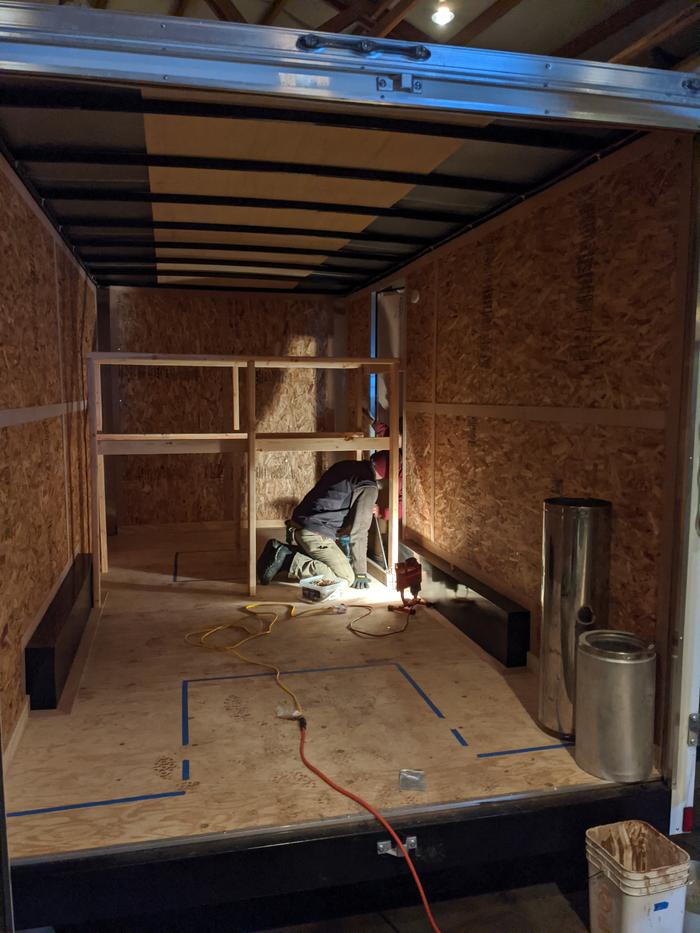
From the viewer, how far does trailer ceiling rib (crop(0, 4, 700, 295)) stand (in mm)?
2062

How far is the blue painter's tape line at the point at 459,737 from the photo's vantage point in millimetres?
3123

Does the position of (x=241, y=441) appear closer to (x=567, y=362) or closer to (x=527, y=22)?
(x=567, y=362)

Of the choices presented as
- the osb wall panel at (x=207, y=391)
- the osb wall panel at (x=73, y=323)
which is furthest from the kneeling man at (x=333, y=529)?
the osb wall panel at (x=207, y=391)

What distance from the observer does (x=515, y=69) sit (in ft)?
7.40

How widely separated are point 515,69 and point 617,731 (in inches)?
98.8

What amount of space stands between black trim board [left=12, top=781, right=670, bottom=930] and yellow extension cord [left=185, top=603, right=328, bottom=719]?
93cm

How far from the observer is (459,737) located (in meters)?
3.18

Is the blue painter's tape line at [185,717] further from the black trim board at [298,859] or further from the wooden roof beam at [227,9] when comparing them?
the wooden roof beam at [227,9]

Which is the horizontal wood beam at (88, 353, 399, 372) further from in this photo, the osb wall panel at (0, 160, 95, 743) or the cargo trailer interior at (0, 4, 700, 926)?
the osb wall panel at (0, 160, 95, 743)

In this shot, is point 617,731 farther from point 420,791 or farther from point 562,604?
point 420,791

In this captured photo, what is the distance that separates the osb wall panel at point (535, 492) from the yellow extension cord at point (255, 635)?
51.6 inches

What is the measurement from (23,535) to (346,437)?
2.74 m

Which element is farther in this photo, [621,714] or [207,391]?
[207,391]

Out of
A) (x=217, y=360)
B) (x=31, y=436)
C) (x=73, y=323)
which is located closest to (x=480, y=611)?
(x=217, y=360)
